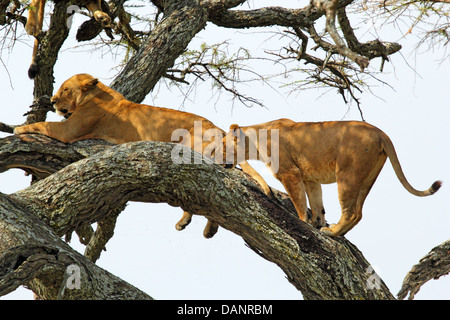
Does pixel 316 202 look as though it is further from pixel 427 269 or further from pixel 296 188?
pixel 427 269

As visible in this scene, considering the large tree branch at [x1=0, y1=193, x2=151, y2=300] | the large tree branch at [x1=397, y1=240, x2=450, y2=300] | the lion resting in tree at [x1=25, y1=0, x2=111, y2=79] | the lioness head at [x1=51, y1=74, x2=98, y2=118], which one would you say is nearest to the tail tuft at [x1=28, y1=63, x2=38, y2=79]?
the lion resting in tree at [x1=25, y1=0, x2=111, y2=79]

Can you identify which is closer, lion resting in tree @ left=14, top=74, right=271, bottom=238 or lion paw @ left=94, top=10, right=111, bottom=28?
lion resting in tree @ left=14, top=74, right=271, bottom=238

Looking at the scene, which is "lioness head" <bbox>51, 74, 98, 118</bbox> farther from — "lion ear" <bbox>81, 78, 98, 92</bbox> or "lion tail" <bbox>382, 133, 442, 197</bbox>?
"lion tail" <bbox>382, 133, 442, 197</bbox>

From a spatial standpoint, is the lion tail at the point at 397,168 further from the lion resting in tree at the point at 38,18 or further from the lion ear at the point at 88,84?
the lion resting in tree at the point at 38,18

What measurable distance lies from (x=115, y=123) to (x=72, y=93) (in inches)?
23.2

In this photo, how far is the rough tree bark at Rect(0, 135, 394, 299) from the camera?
4344mm

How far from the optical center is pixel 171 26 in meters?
6.56

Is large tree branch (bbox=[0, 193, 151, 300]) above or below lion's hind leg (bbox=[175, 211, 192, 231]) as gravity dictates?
below

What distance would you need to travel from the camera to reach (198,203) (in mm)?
4543

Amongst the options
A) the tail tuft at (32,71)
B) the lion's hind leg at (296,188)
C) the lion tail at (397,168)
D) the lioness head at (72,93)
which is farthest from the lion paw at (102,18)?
the lion tail at (397,168)

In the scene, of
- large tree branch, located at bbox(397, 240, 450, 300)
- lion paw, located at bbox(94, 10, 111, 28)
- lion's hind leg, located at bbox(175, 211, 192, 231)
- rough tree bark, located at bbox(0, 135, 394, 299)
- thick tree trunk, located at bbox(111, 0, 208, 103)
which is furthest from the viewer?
thick tree trunk, located at bbox(111, 0, 208, 103)

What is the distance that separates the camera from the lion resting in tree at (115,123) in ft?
18.0

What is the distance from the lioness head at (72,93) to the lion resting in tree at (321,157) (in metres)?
1.48
